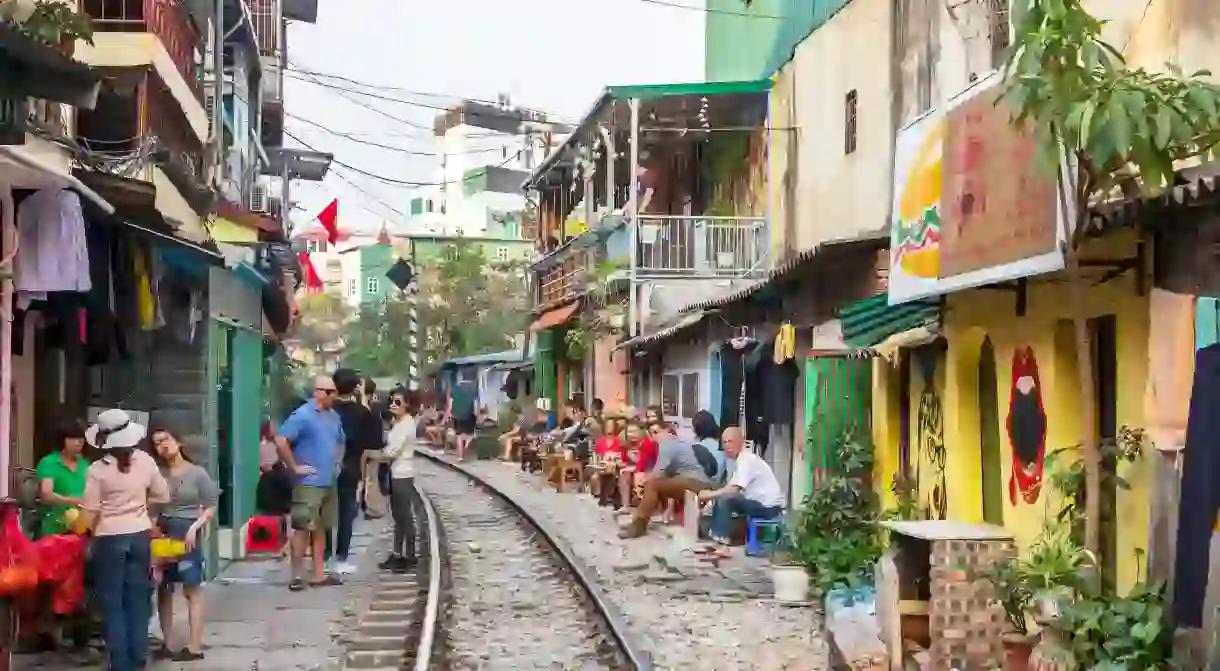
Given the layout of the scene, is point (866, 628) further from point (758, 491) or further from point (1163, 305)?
point (758, 491)

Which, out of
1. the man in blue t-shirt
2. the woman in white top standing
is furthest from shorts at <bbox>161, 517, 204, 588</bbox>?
the woman in white top standing

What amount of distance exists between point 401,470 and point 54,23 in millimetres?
6157

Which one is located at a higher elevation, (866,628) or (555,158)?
(555,158)

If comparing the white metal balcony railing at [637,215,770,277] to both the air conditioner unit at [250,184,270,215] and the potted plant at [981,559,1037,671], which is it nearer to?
the air conditioner unit at [250,184,270,215]

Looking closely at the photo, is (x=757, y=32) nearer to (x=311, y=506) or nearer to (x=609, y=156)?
(x=609, y=156)

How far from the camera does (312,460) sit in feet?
43.8

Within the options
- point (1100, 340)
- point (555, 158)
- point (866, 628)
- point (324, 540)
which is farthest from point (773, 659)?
point (555, 158)

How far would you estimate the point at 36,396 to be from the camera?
1257 cm

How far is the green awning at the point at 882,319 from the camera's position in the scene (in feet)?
39.1

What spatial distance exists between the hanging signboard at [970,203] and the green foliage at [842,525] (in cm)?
237

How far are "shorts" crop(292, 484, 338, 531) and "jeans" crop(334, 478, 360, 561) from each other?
4.19 feet

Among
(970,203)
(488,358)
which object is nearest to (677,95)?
(970,203)

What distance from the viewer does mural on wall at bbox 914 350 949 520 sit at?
484 inches

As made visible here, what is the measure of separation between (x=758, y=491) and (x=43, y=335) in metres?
7.64
